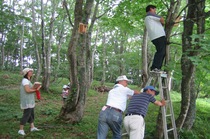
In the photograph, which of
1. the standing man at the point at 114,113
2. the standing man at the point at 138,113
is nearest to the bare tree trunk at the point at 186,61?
the standing man at the point at 138,113

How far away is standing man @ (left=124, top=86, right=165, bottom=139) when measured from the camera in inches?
172

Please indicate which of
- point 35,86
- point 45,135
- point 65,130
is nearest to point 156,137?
point 65,130

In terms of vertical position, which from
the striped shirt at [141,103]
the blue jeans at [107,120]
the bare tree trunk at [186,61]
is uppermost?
the bare tree trunk at [186,61]

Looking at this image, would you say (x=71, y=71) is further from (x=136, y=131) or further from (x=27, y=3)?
(x=27, y=3)

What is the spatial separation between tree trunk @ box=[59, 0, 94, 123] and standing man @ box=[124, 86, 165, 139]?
11.2ft

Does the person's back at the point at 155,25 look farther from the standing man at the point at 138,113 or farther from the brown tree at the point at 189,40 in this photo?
the standing man at the point at 138,113

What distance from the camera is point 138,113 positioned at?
4.47 meters

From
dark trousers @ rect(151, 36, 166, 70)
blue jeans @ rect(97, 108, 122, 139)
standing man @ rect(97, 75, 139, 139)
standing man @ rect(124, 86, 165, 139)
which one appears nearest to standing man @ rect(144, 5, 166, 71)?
dark trousers @ rect(151, 36, 166, 70)

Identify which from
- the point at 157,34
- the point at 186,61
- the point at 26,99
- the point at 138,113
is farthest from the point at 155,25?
the point at 26,99

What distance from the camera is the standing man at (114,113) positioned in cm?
453

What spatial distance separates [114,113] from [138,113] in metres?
0.51

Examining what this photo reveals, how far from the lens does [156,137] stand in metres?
6.27

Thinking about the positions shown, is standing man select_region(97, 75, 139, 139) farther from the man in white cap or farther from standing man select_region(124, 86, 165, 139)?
the man in white cap

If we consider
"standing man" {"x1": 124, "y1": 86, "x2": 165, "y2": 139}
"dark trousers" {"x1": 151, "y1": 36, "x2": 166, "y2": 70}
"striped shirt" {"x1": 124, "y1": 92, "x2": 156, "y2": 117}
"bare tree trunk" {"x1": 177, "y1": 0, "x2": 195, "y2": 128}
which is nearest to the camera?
"standing man" {"x1": 124, "y1": 86, "x2": 165, "y2": 139}
